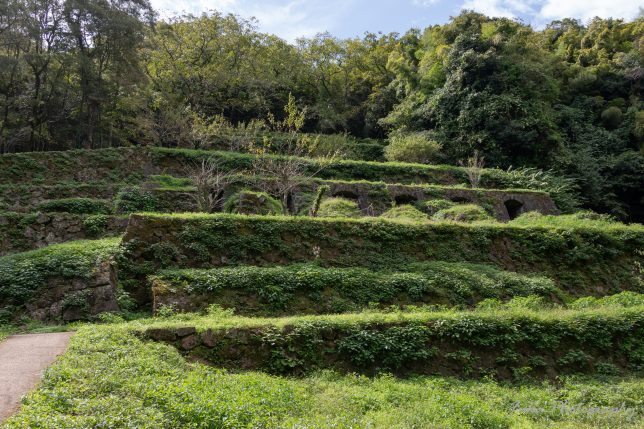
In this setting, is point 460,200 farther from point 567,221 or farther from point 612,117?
point 612,117

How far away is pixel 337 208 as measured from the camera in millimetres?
19203

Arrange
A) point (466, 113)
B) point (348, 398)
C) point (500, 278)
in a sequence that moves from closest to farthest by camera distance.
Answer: point (348, 398)
point (500, 278)
point (466, 113)

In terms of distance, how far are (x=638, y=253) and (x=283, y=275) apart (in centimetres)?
1264

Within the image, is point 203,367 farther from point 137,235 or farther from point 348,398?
point 137,235

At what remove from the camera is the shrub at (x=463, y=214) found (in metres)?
19.8

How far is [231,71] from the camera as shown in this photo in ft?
116

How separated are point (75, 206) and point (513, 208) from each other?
67.8 feet

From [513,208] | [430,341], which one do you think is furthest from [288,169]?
[513,208]

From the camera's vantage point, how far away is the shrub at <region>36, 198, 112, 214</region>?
1781 cm

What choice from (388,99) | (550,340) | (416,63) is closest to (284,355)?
(550,340)

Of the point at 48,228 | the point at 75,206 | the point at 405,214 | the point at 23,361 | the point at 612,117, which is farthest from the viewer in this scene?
the point at 612,117

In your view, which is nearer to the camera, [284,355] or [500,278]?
[284,355]

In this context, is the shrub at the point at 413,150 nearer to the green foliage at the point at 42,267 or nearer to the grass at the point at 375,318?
the grass at the point at 375,318

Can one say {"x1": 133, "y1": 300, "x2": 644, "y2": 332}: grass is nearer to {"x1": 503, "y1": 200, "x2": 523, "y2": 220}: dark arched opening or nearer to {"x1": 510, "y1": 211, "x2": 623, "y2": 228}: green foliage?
{"x1": 510, "y1": 211, "x2": 623, "y2": 228}: green foliage
